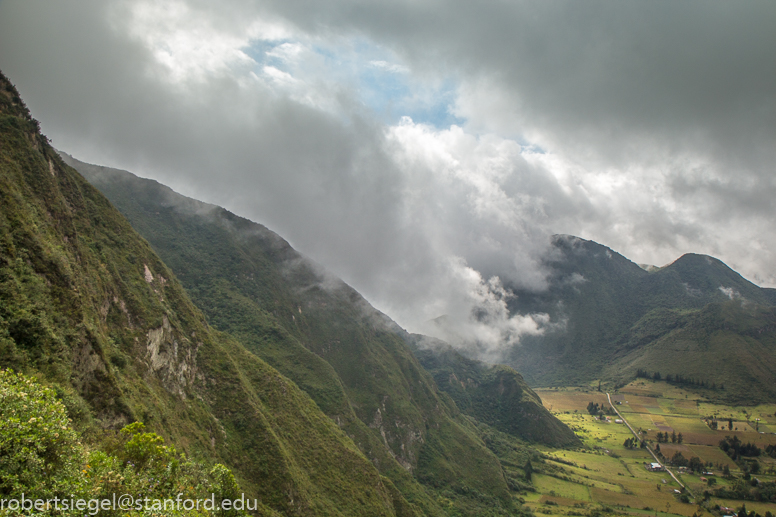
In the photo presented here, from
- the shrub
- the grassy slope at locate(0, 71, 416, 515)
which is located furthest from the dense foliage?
the grassy slope at locate(0, 71, 416, 515)

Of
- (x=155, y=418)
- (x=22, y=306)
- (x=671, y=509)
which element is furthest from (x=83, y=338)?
(x=671, y=509)

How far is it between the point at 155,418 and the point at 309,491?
5654cm

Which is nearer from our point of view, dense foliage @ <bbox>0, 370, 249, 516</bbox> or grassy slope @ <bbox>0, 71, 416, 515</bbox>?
dense foliage @ <bbox>0, 370, 249, 516</bbox>

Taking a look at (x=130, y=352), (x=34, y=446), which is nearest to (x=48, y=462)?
(x=34, y=446)

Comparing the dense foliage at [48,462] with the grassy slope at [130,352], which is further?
the grassy slope at [130,352]

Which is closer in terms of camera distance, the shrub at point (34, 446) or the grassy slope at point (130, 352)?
the shrub at point (34, 446)

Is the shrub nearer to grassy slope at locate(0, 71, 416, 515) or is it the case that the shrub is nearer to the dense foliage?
the dense foliage

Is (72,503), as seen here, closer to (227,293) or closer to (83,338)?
(83,338)

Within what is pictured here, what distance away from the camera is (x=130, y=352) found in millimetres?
71375

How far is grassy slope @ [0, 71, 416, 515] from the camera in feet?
139

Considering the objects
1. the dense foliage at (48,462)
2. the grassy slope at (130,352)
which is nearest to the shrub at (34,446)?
the dense foliage at (48,462)

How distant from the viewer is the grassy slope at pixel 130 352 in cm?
4250

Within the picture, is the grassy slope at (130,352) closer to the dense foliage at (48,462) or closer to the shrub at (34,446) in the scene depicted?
the dense foliage at (48,462)

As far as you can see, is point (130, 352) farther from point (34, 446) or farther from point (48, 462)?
point (34, 446)
